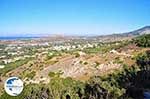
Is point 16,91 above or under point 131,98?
above

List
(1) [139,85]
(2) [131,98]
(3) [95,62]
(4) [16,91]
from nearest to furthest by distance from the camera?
(4) [16,91] → (2) [131,98] → (1) [139,85] → (3) [95,62]

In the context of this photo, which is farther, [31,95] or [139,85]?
[139,85]

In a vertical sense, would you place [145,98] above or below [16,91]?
below

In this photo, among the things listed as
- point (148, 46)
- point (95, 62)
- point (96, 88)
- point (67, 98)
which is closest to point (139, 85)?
point (96, 88)

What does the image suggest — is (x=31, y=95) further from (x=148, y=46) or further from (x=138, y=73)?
(x=148, y=46)

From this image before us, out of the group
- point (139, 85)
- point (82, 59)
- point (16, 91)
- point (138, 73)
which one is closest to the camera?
point (16, 91)

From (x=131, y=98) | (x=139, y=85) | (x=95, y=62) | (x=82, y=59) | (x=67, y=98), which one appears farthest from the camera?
(x=82, y=59)

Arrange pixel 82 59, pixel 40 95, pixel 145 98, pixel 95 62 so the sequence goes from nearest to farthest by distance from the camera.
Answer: pixel 40 95 < pixel 145 98 < pixel 95 62 < pixel 82 59

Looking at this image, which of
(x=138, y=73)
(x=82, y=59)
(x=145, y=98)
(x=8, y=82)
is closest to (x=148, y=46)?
(x=82, y=59)

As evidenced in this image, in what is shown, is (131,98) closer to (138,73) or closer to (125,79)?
(125,79)
